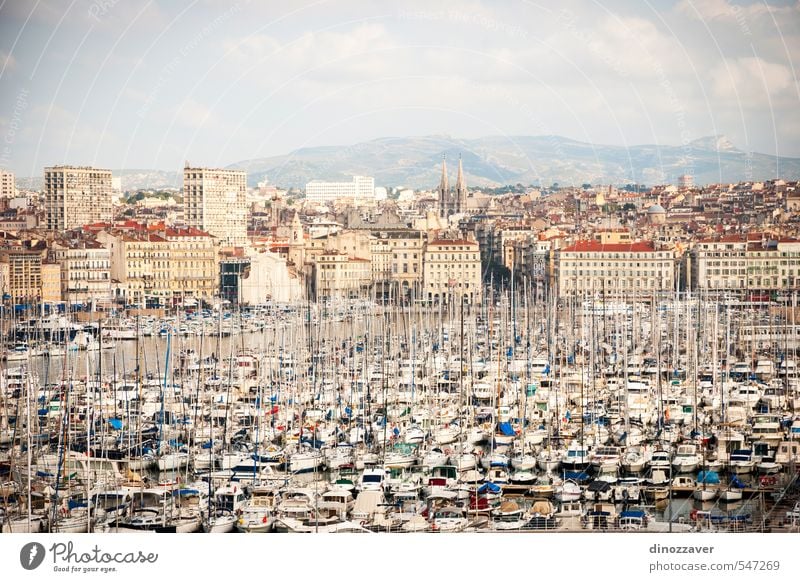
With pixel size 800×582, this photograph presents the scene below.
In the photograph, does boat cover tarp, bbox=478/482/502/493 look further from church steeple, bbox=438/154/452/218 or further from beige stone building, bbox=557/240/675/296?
church steeple, bbox=438/154/452/218

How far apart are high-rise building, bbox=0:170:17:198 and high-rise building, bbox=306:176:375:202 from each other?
17.2 metres

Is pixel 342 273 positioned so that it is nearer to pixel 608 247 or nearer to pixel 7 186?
pixel 608 247

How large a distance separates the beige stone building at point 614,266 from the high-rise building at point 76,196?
1044 cm

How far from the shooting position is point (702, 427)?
31.3 feet

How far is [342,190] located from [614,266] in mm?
19831

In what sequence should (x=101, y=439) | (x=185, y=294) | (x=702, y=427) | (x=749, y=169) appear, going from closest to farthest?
(x=101, y=439) → (x=702, y=427) → (x=749, y=169) → (x=185, y=294)

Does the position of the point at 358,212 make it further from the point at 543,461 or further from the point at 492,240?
the point at 543,461

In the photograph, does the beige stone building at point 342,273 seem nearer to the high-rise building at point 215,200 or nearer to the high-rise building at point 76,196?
the high-rise building at point 76,196

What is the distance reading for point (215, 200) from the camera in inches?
1444

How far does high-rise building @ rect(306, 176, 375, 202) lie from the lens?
135 ft

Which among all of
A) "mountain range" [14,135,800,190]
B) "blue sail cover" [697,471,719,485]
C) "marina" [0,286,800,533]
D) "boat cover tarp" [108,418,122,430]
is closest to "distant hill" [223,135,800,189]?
"mountain range" [14,135,800,190]

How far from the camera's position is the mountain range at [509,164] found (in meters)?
18.2
